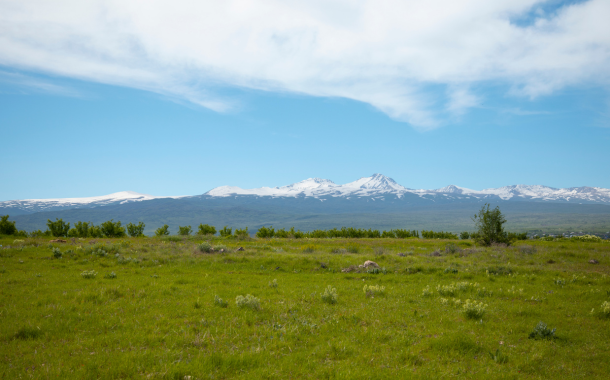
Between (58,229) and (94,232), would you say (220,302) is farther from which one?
(94,232)

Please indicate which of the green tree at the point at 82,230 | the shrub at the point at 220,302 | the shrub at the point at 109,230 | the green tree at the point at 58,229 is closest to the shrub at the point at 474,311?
the shrub at the point at 220,302

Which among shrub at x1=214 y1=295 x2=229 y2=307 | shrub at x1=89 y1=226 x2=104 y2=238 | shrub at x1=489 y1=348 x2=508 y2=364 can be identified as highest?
shrub at x1=214 y1=295 x2=229 y2=307

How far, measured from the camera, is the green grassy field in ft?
23.9

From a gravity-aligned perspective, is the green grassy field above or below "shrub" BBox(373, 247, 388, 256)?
above

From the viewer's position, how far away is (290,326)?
9859 millimetres

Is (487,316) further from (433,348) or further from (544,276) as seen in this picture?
(544,276)

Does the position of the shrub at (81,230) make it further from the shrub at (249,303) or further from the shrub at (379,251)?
the shrub at (249,303)

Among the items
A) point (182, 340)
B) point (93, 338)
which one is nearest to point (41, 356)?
point (93, 338)

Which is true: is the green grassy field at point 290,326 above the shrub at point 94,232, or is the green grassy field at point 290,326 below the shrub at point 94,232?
above

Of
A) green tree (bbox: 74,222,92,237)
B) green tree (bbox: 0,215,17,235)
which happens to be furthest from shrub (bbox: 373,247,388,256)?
green tree (bbox: 0,215,17,235)

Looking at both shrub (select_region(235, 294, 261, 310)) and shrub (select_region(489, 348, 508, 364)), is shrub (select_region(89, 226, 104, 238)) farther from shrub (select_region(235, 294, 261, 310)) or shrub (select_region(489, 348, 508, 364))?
shrub (select_region(489, 348, 508, 364))

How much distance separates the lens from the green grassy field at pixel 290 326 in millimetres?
7289

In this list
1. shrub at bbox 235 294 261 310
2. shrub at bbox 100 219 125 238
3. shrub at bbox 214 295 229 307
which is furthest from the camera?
shrub at bbox 100 219 125 238

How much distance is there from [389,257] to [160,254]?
18900 mm
